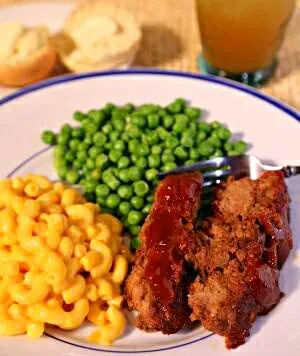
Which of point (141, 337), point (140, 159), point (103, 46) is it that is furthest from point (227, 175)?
point (103, 46)

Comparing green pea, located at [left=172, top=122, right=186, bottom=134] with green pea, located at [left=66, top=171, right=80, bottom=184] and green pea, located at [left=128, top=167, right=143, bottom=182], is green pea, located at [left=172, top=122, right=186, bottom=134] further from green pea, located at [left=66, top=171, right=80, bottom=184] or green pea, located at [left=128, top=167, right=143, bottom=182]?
green pea, located at [left=66, top=171, right=80, bottom=184]

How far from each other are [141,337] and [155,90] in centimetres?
177

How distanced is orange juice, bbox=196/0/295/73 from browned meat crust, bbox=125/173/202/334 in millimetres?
1547

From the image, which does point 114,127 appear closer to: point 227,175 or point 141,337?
point 227,175

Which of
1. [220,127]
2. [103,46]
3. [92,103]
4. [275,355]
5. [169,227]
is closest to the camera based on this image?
[275,355]

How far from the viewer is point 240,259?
2.59 m

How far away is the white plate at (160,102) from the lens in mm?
2604

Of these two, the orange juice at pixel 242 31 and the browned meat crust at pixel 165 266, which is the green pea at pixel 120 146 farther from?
the orange juice at pixel 242 31

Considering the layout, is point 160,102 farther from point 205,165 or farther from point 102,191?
point 102,191

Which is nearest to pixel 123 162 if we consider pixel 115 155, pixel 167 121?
pixel 115 155

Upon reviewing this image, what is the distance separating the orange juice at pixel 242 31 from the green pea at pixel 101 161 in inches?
50.1

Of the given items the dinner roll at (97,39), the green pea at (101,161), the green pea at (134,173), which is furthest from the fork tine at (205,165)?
the dinner roll at (97,39)

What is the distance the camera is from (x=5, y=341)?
255 cm

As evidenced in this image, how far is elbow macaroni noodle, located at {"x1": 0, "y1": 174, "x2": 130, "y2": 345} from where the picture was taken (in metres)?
2.59
